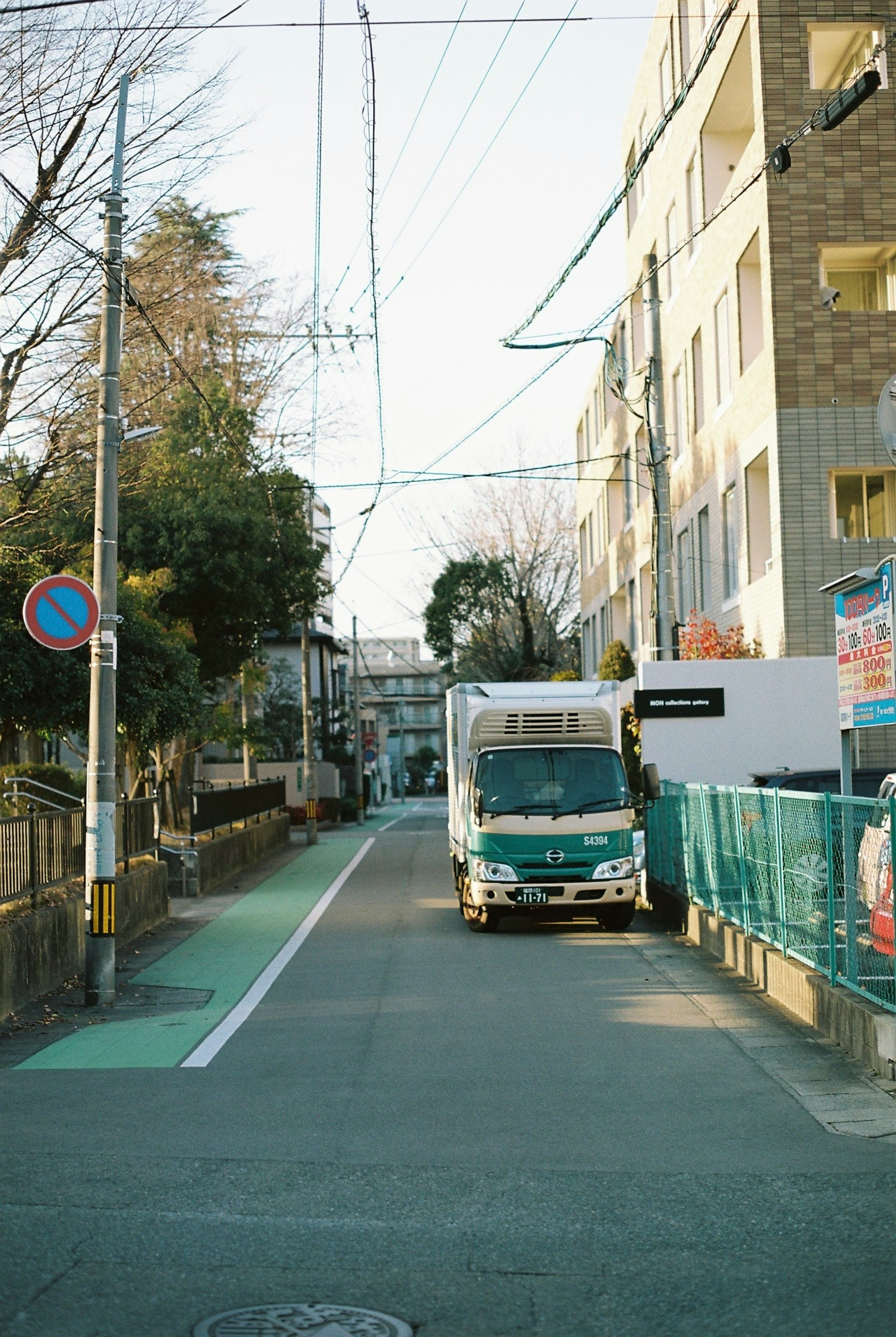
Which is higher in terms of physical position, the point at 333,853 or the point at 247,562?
the point at 247,562

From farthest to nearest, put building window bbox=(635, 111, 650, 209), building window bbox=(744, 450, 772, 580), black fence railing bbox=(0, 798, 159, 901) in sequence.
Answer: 1. building window bbox=(635, 111, 650, 209)
2. building window bbox=(744, 450, 772, 580)
3. black fence railing bbox=(0, 798, 159, 901)

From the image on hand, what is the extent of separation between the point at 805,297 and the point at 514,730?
8769mm

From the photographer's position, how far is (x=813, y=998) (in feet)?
35.4

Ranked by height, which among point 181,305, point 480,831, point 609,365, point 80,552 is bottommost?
point 480,831

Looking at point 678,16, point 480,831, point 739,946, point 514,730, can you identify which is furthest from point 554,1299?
point 678,16

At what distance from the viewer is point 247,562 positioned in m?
30.5

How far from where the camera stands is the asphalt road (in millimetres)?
5133

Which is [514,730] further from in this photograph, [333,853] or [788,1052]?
[333,853]

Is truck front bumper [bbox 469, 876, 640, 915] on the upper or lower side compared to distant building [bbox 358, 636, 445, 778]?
lower

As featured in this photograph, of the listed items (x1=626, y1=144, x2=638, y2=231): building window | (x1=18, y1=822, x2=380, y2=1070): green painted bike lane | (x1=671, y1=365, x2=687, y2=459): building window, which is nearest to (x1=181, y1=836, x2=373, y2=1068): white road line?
(x1=18, y1=822, x2=380, y2=1070): green painted bike lane

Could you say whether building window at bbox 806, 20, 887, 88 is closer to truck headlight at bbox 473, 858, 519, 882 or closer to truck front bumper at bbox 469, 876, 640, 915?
truck front bumper at bbox 469, 876, 640, 915

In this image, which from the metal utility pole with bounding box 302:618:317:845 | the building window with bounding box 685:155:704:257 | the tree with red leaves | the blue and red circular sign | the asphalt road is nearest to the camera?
the asphalt road

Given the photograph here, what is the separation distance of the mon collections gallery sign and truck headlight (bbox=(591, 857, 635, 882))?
5855mm

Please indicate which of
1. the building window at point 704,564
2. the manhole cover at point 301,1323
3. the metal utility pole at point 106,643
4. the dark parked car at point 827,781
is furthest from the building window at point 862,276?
the manhole cover at point 301,1323
